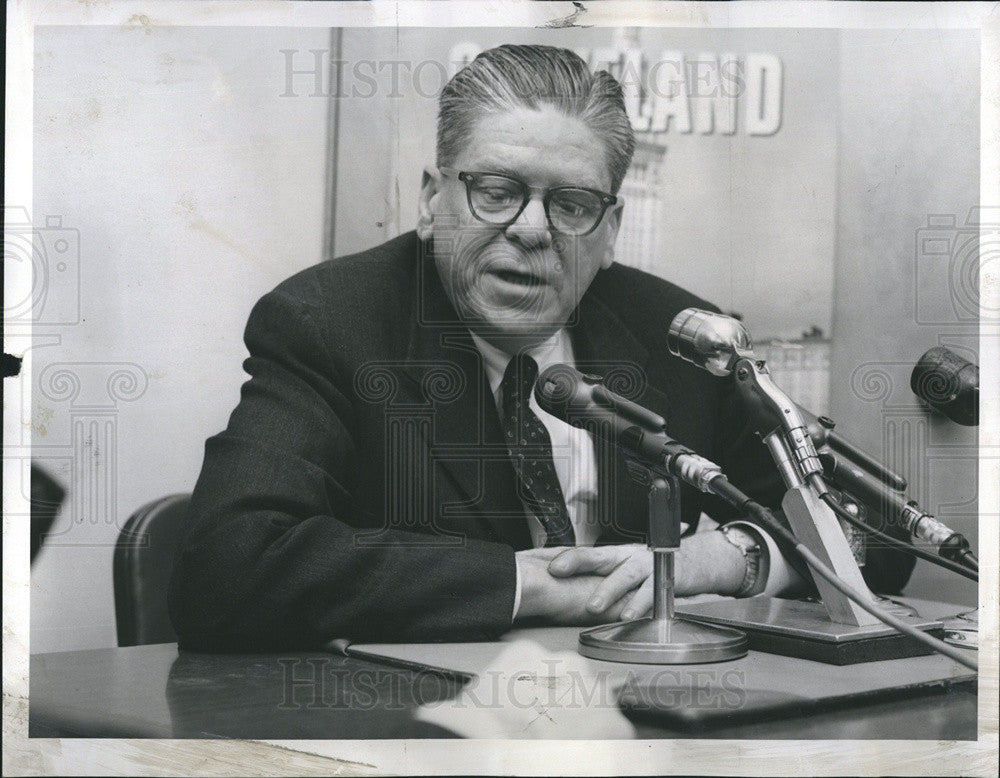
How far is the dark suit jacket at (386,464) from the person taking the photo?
219cm

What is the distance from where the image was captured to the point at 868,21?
253cm

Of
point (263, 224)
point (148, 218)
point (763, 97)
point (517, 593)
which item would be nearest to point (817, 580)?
point (517, 593)

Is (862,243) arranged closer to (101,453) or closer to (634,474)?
(634,474)

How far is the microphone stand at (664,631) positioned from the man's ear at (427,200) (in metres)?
0.79

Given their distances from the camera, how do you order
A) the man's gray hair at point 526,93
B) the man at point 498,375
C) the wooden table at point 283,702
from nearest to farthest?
the wooden table at point 283,702
the man at point 498,375
the man's gray hair at point 526,93

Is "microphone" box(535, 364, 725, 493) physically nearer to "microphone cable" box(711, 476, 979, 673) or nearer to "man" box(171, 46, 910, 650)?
"microphone cable" box(711, 476, 979, 673)

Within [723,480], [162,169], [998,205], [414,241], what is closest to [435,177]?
[414,241]

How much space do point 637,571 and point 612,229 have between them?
0.74m

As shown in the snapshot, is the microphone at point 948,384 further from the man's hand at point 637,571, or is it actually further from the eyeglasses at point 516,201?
the eyeglasses at point 516,201

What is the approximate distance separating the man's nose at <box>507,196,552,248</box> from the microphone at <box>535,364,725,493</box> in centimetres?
40

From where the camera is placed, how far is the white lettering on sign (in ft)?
8.07

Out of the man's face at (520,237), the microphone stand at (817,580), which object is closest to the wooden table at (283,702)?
the microphone stand at (817,580)

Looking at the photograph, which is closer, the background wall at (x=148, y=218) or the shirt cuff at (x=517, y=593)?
the shirt cuff at (x=517, y=593)

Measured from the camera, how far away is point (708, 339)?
2240 millimetres
